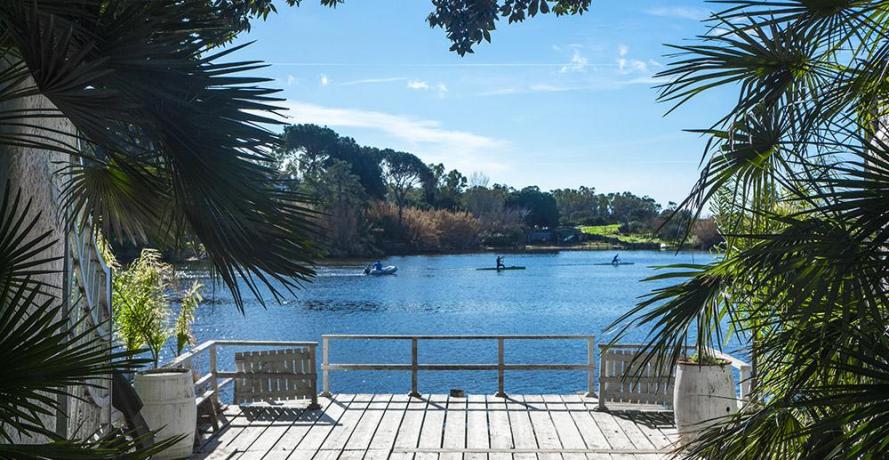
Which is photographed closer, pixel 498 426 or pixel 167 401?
pixel 167 401

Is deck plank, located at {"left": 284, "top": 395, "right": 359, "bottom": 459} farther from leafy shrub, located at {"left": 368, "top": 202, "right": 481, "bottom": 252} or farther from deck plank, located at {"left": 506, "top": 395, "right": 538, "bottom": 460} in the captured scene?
leafy shrub, located at {"left": 368, "top": 202, "right": 481, "bottom": 252}

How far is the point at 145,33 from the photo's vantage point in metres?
2.11

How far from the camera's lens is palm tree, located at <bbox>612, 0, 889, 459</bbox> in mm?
2314

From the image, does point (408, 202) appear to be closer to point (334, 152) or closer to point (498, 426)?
point (334, 152)

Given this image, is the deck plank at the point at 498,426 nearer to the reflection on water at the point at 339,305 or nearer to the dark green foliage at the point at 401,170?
the reflection on water at the point at 339,305

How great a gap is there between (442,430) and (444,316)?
86.1ft

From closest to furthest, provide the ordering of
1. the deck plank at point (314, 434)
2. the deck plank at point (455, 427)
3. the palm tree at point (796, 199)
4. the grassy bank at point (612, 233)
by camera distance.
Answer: the palm tree at point (796, 199) < the deck plank at point (455, 427) < the deck plank at point (314, 434) < the grassy bank at point (612, 233)

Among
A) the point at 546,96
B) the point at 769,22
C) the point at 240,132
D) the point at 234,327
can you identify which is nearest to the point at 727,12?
the point at 769,22

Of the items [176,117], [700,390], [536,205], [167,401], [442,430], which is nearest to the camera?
[176,117]

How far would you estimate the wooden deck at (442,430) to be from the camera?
7.35m

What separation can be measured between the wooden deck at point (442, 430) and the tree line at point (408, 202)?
45.7 m

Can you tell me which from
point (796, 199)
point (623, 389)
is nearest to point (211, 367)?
point (623, 389)

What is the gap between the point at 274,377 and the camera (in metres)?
9.23

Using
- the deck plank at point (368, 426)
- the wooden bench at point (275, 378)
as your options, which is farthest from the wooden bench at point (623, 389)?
the wooden bench at point (275, 378)
